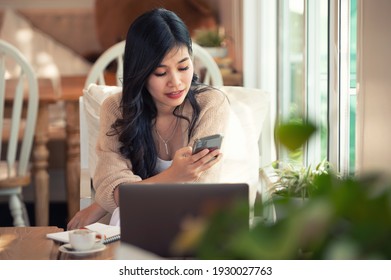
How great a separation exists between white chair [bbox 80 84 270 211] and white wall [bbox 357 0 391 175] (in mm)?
884

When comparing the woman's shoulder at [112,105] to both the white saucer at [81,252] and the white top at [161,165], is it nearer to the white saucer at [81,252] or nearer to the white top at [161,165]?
the white top at [161,165]

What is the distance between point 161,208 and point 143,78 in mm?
937

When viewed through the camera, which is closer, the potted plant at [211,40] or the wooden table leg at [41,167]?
the wooden table leg at [41,167]

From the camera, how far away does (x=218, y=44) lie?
3.63 m

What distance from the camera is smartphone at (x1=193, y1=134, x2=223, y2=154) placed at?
68.6 inches

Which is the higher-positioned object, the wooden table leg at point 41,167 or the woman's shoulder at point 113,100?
the woman's shoulder at point 113,100

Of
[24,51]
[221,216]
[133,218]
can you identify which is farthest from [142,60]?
[24,51]

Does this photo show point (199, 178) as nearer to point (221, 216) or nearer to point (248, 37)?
point (248, 37)

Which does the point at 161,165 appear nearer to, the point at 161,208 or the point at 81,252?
the point at 81,252

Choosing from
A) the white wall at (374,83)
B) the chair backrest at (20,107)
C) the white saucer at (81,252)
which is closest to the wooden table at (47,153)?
the chair backrest at (20,107)

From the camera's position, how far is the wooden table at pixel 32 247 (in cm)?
127

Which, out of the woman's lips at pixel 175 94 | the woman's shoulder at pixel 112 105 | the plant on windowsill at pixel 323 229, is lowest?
the woman's shoulder at pixel 112 105

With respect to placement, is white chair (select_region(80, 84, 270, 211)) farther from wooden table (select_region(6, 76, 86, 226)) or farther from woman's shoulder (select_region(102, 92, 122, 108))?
wooden table (select_region(6, 76, 86, 226))

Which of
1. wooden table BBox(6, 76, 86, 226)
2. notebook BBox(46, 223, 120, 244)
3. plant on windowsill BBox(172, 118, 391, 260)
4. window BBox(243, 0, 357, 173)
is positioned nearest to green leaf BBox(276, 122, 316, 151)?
plant on windowsill BBox(172, 118, 391, 260)
